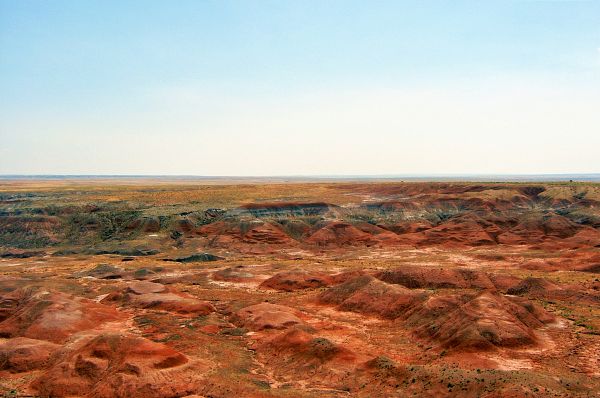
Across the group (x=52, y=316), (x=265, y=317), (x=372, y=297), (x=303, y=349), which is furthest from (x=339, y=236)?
(x=52, y=316)

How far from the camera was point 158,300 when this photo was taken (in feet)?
154

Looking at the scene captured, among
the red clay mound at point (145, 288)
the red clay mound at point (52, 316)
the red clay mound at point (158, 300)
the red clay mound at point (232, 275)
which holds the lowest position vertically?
the red clay mound at point (232, 275)

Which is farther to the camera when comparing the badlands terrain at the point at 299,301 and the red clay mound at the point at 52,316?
the red clay mound at the point at 52,316

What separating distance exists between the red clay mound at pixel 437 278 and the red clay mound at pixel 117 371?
101 ft

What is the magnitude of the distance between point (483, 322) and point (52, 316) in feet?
117

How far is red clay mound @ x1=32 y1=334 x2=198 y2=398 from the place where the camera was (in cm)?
2601

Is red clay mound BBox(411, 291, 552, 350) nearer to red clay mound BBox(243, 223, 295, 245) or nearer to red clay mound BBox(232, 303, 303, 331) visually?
red clay mound BBox(232, 303, 303, 331)

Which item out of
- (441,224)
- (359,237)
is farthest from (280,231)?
(441,224)

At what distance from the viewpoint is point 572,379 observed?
1013 inches

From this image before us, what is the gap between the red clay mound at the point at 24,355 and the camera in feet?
97.9

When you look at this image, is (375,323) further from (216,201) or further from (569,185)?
(569,185)

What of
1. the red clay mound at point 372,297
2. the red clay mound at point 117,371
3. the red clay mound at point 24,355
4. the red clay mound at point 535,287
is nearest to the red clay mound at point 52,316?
the red clay mound at point 24,355

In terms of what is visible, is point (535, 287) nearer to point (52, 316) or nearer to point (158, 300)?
point (158, 300)

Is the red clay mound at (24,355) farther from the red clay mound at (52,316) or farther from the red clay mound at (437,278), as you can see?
the red clay mound at (437,278)
